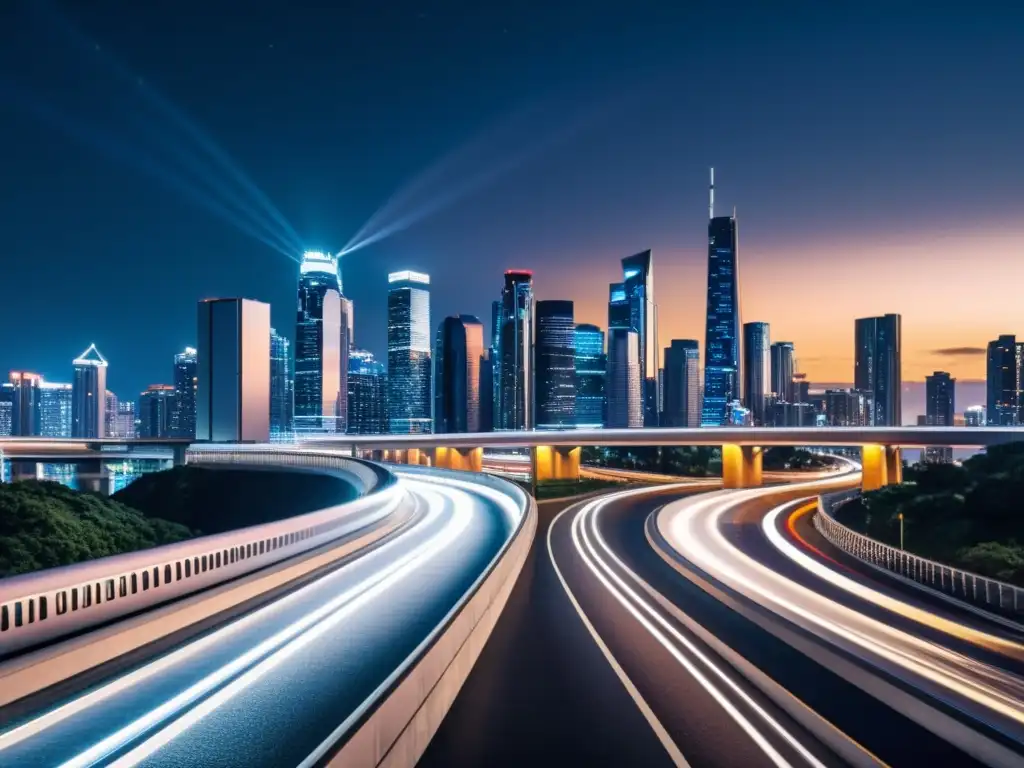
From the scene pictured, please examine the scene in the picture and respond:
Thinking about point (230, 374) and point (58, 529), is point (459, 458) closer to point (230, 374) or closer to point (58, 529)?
point (230, 374)

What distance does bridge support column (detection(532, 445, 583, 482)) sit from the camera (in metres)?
75.8

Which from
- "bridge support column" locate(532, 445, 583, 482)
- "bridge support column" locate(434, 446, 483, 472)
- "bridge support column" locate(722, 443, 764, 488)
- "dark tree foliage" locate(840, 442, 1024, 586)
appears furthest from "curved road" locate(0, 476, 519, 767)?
"bridge support column" locate(434, 446, 483, 472)

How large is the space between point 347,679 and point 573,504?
33.8 meters

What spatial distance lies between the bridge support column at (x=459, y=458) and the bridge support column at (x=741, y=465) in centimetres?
3142

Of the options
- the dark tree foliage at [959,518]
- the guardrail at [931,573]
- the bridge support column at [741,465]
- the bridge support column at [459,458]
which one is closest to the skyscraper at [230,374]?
A: the bridge support column at [459,458]

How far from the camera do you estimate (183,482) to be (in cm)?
7350

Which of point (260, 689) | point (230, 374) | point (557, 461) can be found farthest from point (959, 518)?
point (230, 374)

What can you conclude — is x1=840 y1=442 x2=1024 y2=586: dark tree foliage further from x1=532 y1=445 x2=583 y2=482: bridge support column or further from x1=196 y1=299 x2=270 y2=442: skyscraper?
x1=196 y1=299 x2=270 y2=442: skyscraper

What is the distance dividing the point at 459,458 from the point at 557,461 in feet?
56.0

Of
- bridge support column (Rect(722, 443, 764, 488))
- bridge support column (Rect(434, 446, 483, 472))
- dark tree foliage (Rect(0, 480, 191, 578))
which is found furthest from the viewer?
bridge support column (Rect(434, 446, 483, 472))

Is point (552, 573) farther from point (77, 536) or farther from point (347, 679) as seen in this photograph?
point (77, 536)

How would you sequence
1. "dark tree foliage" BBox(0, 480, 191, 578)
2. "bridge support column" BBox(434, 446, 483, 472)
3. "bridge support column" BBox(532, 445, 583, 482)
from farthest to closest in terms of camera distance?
"bridge support column" BBox(434, 446, 483, 472), "bridge support column" BBox(532, 445, 583, 482), "dark tree foliage" BBox(0, 480, 191, 578)

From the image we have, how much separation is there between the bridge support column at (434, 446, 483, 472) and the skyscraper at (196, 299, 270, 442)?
4546 centimetres

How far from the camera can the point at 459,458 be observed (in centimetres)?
8994
